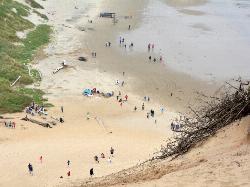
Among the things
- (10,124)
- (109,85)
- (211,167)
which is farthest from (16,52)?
(211,167)

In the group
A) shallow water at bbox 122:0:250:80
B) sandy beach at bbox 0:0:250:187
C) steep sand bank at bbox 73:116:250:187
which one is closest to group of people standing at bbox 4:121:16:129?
sandy beach at bbox 0:0:250:187

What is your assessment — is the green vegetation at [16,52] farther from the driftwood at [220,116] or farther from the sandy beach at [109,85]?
the driftwood at [220,116]

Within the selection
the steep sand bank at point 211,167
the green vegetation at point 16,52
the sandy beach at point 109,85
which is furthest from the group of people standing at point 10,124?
the steep sand bank at point 211,167

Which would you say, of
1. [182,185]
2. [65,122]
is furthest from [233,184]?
[65,122]

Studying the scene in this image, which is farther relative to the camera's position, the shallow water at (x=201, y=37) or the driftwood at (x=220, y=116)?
the shallow water at (x=201, y=37)

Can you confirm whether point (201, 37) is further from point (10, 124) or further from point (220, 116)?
point (220, 116)

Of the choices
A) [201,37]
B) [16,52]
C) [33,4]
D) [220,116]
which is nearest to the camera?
[220,116]
